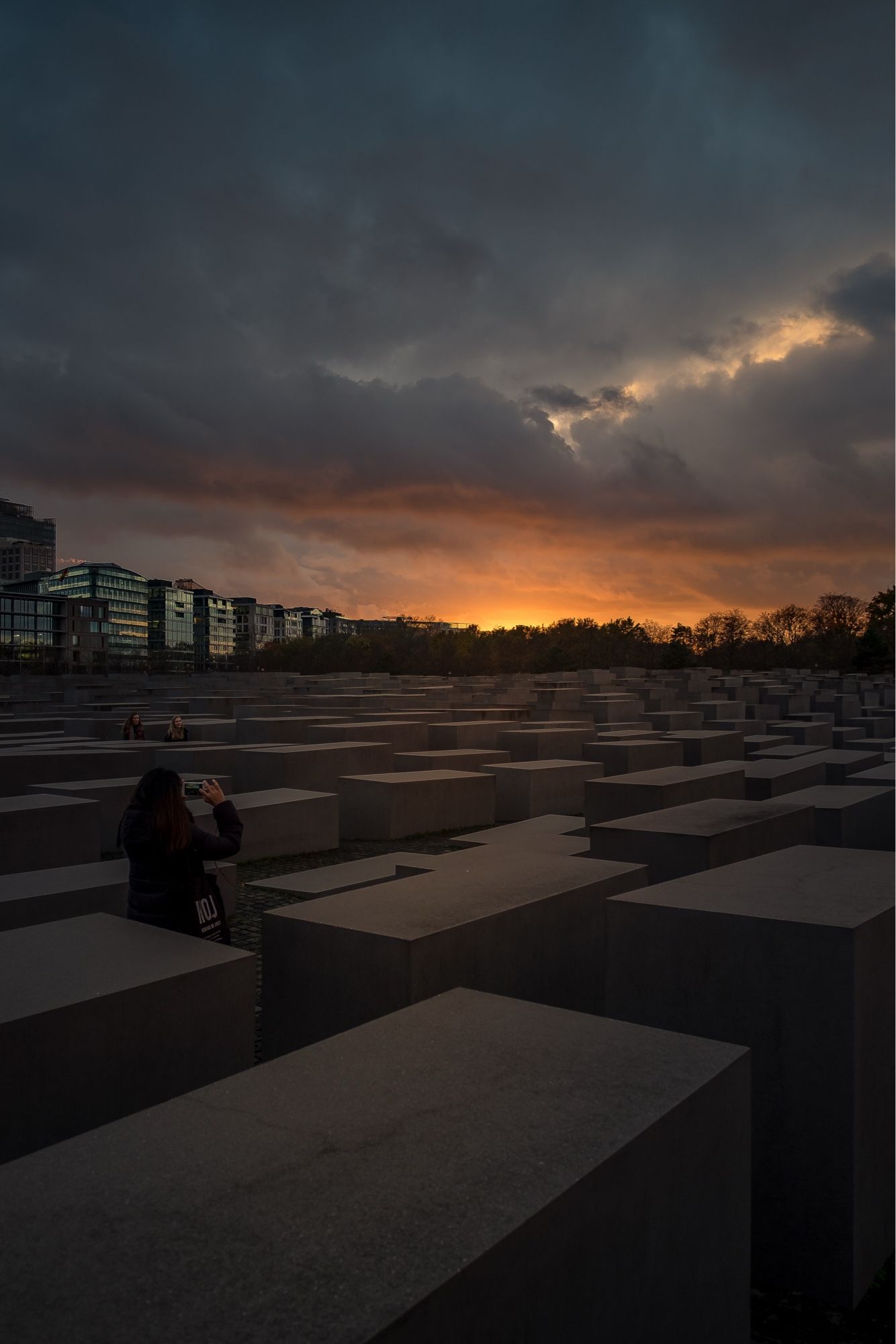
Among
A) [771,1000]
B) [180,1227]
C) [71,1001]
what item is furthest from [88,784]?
[180,1227]

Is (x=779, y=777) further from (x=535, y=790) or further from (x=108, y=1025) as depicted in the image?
(x=108, y=1025)

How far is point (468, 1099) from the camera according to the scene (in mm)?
2535

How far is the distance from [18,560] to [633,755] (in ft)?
661

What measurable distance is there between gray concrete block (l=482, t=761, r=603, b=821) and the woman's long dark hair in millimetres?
8886

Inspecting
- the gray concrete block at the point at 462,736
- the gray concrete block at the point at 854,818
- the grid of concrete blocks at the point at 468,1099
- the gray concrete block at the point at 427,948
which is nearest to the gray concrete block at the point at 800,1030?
the grid of concrete blocks at the point at 468,1099

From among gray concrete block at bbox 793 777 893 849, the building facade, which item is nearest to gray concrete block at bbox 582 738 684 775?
gray concrete block at bbox 793 777 893 849

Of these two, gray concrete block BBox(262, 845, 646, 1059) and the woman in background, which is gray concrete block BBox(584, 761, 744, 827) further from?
the woman in background

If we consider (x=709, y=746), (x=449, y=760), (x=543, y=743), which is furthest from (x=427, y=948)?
(x=709, y=746)

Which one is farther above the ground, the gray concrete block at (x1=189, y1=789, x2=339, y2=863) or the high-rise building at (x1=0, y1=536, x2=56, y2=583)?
the high-rise building at (x1=0, y1=536, x2=56, y2=583)

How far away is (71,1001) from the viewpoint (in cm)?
349

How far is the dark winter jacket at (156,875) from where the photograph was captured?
4746 mm

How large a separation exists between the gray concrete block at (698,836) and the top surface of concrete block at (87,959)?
3575 millimetres

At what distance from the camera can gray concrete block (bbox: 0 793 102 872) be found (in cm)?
870

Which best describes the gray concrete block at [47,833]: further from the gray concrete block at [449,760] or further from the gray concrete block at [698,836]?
the gray concrete block at [449,760]
